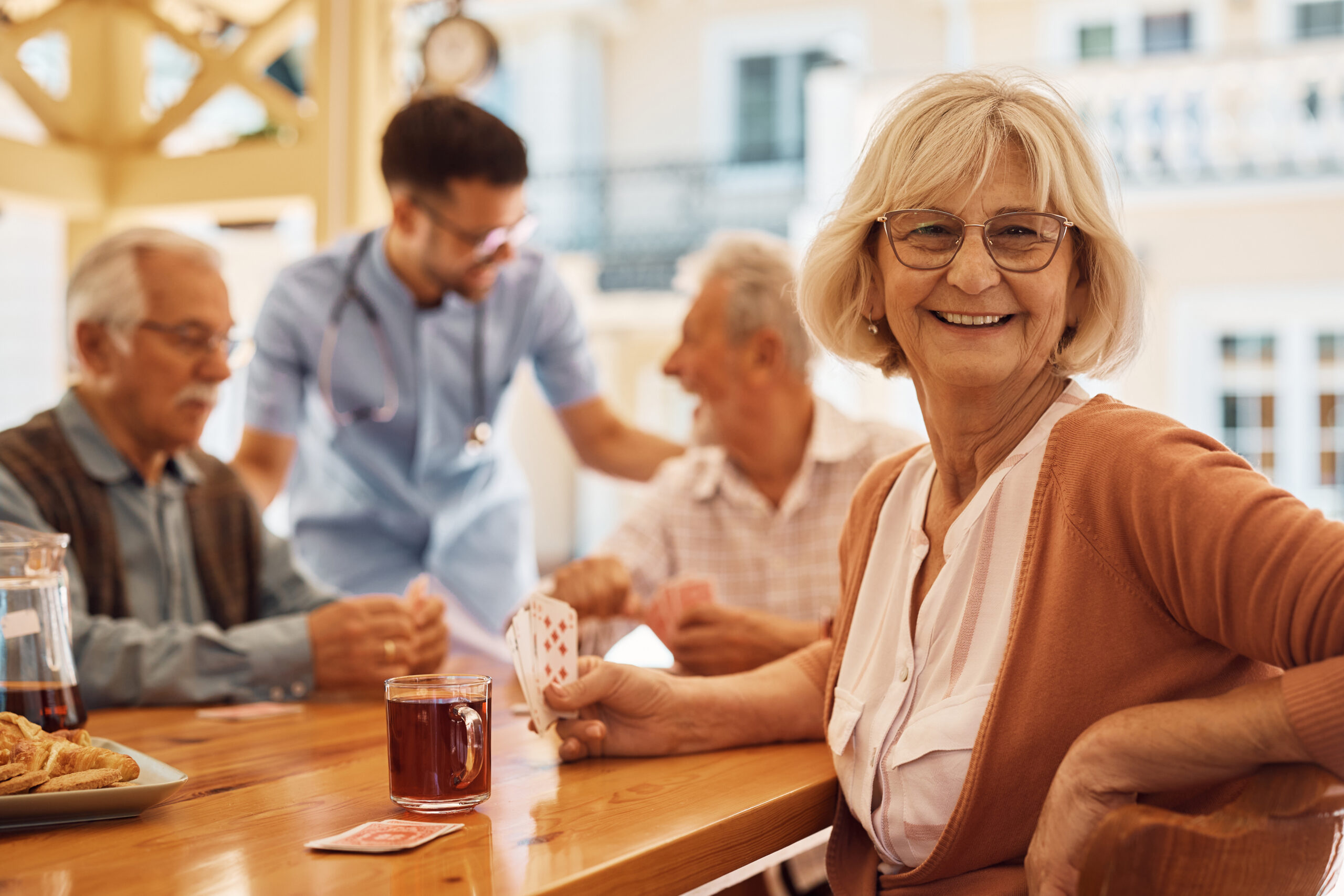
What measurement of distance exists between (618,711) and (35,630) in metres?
0.64

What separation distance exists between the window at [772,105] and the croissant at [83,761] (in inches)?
502

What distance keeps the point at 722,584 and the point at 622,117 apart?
1206 centimetres

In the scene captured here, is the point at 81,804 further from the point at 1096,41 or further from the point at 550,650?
the point at 1096,41

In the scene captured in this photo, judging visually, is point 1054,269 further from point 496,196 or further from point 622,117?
point 622,117

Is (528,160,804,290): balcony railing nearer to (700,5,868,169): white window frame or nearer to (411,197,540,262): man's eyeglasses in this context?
(700,5,868,169): white window frame

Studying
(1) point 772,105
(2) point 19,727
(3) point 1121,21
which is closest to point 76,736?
(2) point 19,727

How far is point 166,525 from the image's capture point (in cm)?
207

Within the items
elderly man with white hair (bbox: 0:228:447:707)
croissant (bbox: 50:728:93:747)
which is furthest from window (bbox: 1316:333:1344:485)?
croissant (bbox: 50:728:93:747)

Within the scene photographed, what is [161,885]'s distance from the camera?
3.02 feet

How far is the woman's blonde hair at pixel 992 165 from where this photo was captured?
1.23m

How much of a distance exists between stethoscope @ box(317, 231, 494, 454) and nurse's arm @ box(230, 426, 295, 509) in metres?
→ 0.14

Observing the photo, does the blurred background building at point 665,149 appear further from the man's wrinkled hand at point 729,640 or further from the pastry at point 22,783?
the pastry at point 22,783

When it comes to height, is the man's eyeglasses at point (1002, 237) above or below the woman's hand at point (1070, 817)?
above

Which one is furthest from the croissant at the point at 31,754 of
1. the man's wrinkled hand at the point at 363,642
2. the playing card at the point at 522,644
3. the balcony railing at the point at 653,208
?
the balcony railing at the point at 653,208
